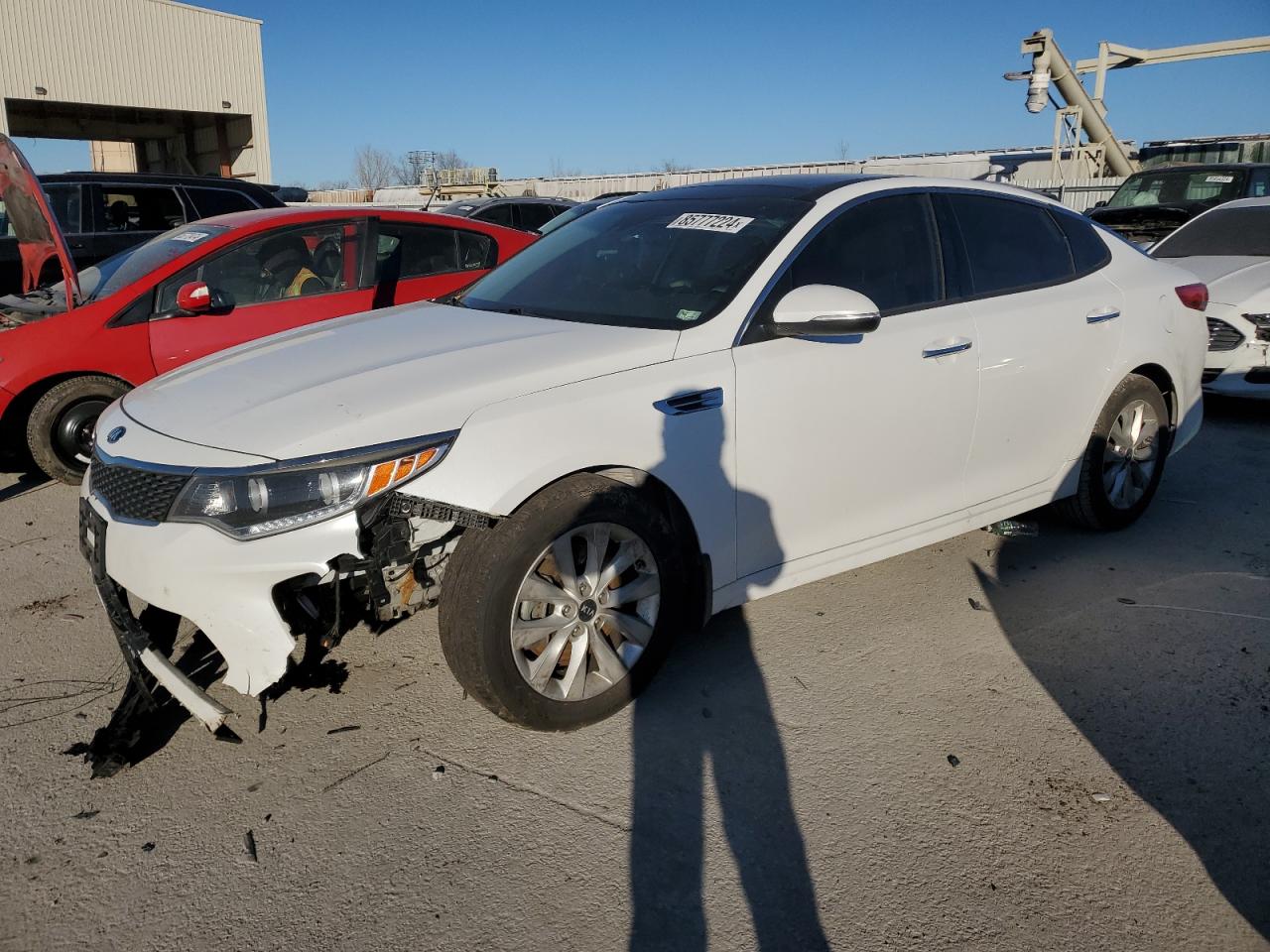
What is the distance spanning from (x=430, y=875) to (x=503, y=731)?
698 millimetres

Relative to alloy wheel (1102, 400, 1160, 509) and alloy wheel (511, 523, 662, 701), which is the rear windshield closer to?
alloy wheel (511, 523, 662, 701)

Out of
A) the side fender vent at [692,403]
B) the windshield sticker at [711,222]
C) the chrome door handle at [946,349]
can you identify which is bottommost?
the side fender vent at [692,403]

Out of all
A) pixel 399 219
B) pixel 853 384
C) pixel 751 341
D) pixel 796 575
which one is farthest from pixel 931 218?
pixel 399 219

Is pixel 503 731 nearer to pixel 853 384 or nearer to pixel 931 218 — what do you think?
pixel 853 384

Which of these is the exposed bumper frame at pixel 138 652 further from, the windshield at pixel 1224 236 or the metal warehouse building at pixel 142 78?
the metal warehouse building at pixel 142 78

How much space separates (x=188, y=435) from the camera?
2.87 meters

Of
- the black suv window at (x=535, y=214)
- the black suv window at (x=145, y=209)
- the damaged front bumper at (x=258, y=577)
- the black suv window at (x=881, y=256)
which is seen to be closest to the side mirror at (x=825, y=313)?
the black suv window at (x=881, y=256)

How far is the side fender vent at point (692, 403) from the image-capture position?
10.1 ft

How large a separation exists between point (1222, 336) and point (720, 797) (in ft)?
19.7

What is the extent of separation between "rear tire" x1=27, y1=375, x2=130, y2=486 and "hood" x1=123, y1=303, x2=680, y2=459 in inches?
97.4

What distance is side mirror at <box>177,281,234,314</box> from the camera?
5559mm

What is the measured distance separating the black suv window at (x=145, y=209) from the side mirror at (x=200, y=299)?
165 inches

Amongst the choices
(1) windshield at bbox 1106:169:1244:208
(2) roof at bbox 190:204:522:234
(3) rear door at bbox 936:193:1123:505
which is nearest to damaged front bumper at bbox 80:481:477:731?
(3) rear door at bbox 936:193:1123:505

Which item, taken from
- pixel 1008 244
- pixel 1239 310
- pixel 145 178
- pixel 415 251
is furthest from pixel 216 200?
pixel 1239 310
